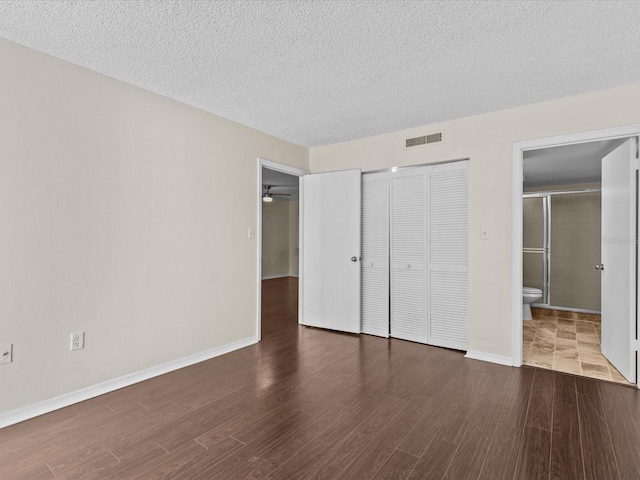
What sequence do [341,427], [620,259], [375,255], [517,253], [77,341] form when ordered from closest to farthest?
[341,427]
[77,341]
[620,259]
[517,253]
[375,255]

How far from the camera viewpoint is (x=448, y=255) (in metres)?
3.69

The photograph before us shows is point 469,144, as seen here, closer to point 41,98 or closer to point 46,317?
point 41,98

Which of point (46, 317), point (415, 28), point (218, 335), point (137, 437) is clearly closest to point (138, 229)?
point (46, 317)

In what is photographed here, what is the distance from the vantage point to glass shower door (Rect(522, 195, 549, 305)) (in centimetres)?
587

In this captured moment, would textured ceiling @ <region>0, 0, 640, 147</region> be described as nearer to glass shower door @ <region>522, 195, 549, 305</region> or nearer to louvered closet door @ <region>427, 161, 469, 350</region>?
louvered closet door @ <region>427, 161, 469, 350</region>

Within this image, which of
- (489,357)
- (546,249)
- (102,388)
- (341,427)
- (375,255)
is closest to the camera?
(341,427)

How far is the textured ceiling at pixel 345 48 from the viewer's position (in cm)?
186

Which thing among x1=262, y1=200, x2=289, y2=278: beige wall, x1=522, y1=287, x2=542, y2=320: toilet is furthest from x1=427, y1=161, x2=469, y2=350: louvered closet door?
x1=262, y1=200, x2=289, y2=278: beige wall

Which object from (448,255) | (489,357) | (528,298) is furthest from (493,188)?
(528,298)

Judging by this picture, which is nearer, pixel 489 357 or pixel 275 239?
pixel 489 357

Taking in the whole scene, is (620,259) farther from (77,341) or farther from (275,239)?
(275,239)

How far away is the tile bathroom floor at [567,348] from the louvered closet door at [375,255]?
157 cm

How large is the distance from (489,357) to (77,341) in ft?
11.7

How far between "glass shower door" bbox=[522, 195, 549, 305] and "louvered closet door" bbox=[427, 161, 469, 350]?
9.62 feet
